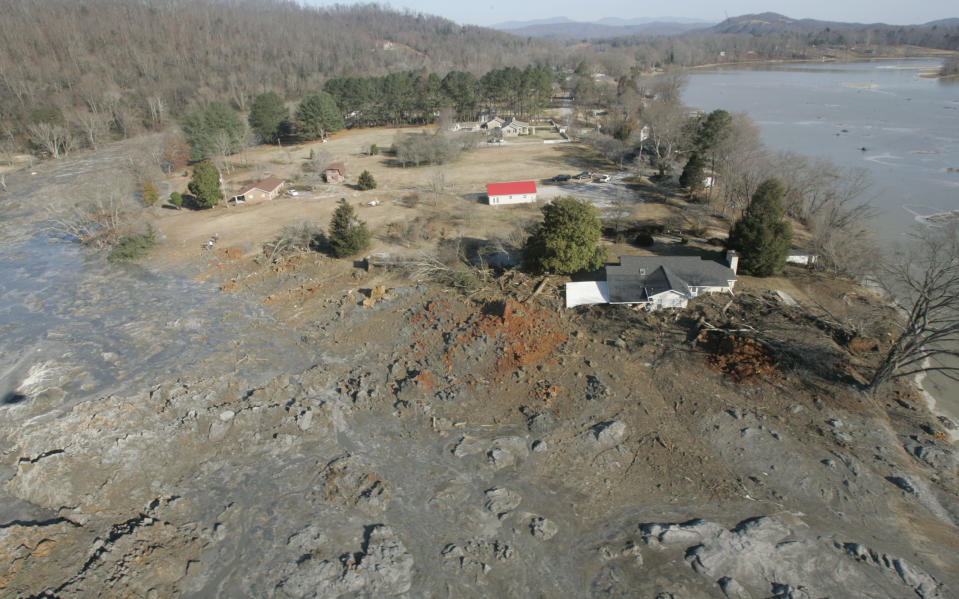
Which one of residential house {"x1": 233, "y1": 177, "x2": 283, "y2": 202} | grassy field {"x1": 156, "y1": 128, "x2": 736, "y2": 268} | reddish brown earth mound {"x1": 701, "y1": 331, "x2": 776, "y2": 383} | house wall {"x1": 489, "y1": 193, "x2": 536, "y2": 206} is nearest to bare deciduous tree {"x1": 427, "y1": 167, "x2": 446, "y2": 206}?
grassy field {"x1": 156, "y1": 128, "x2": 736, "y2": 268}

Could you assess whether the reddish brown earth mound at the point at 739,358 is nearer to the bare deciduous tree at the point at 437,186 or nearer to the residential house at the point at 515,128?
the bare deciduous tree at the point at 437,186

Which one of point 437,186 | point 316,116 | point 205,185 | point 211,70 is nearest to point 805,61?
point 316,116

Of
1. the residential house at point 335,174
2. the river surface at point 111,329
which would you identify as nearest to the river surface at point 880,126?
the river surface at point 111,329

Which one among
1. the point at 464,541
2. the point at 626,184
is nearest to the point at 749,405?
the point at 464,541

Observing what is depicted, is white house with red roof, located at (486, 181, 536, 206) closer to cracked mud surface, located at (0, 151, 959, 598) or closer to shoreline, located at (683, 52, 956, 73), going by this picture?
cracked mud surface, located at (0, 151, 959, 598)

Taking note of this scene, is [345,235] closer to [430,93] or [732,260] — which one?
[732,260]


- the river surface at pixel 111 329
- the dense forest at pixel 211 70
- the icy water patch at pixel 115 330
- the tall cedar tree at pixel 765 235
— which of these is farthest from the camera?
the dense forest at pixel 211 70

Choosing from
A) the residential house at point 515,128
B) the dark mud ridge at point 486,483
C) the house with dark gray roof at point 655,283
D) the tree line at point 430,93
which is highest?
the tree line at point 430,93
